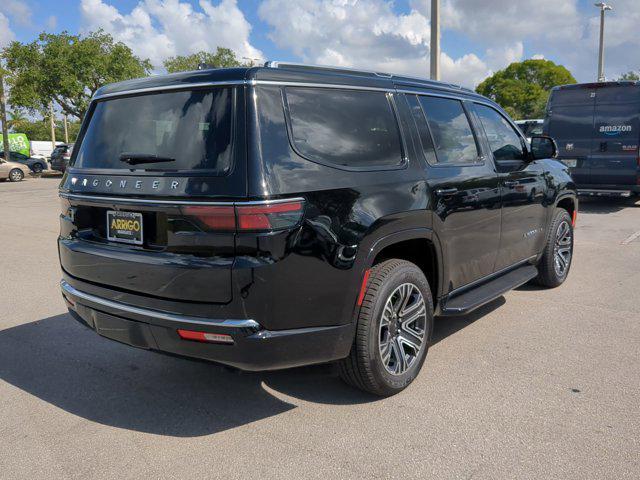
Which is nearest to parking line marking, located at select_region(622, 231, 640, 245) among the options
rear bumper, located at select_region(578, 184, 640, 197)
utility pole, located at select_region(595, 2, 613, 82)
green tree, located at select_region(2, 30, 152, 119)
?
rear bumper, located at select_region(578, 184, 640, 197)

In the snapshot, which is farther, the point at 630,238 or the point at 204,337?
the point at 630,238

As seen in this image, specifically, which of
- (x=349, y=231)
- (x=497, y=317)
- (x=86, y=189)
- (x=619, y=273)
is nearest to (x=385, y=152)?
(x=349, y=231)

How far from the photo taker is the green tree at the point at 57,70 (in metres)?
29.7

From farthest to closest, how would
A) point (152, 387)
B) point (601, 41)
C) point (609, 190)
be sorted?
point (601, 41) < point (609, 190) < point (152, 387)

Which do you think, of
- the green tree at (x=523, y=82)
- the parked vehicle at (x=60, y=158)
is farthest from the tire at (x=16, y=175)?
the green tree at (x=523, y=82)

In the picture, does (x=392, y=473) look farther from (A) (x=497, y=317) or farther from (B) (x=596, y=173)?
(B) (x=596, y=173)

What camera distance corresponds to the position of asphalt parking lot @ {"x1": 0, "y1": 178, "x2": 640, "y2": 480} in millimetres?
2844

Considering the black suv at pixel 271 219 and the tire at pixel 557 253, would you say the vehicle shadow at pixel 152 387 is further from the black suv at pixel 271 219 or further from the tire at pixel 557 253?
the tire at pixel 557 253

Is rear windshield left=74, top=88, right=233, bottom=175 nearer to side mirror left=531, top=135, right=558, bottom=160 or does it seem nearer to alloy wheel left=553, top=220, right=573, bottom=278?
side mirror left=531, top=135, right=558, bottom=160

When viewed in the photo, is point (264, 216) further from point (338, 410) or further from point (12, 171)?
point (12, 171)

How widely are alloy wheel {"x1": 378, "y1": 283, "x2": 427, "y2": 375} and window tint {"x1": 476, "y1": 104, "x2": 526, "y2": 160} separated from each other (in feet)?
5.55

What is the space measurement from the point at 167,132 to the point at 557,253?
440 cm

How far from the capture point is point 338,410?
342cm

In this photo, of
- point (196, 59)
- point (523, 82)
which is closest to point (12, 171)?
point (196, 59)
